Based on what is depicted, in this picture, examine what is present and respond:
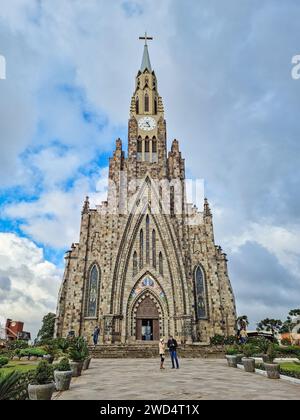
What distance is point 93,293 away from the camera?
1243 inches

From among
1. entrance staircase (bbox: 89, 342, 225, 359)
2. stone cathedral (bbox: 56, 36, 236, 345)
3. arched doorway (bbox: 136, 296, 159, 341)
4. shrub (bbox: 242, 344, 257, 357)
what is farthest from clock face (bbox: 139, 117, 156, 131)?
shrub (bbox: 242, 344, 257, 357)

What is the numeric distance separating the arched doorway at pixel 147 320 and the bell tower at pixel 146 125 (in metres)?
15.0

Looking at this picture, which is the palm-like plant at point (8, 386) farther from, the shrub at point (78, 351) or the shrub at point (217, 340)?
the shrub at point (217, 340)

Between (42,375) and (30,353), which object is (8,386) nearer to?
(42,375)

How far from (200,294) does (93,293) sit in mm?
Answer: 10980

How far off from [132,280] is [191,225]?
931cm

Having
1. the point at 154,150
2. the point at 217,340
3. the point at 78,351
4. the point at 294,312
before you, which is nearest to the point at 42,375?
the point at 78,351

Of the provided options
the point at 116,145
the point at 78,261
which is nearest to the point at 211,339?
the point at 78,261

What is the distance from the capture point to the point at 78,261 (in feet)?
106

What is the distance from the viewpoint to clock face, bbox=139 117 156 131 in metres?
40.3

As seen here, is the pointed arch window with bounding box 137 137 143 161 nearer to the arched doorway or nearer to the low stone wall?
the arched doorway

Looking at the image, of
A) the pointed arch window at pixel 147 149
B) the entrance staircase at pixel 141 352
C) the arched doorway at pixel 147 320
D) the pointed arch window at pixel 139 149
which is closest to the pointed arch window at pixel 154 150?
the pointed arch window at pixel 147 149

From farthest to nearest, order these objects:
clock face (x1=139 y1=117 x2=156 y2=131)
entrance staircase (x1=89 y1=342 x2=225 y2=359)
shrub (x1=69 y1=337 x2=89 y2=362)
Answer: clock face (x1=139 y1=117 x2=156 y2=131)
entrance staircase (x1=89 y1=342 x2=225 y2=359)
shrub (x1=69 y1=337 x2=89 y2=362)
